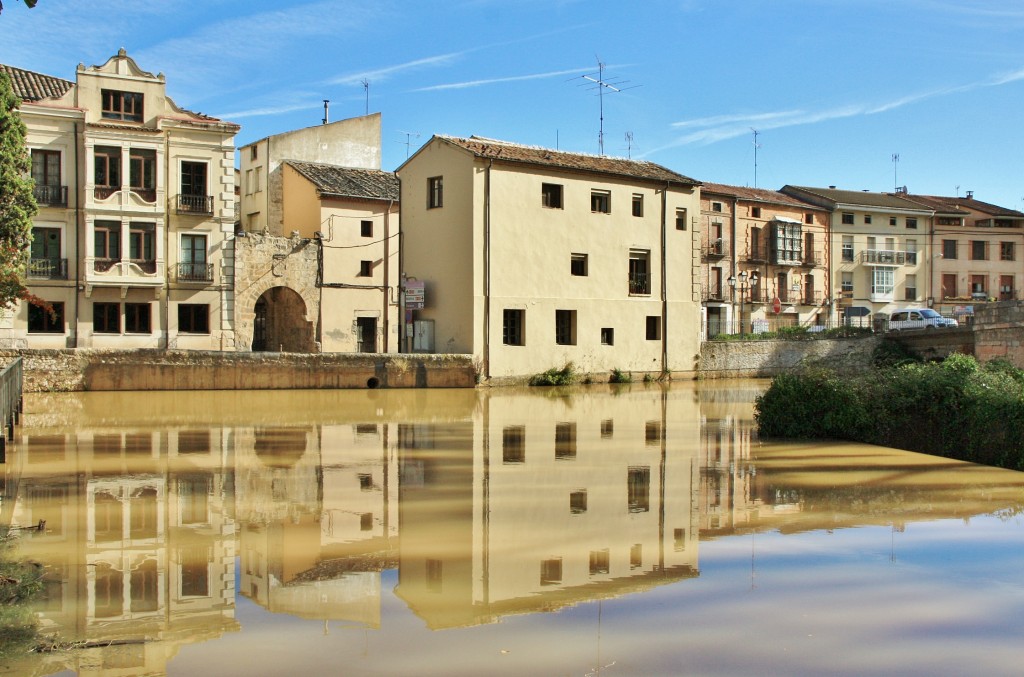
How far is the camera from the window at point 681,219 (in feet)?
115

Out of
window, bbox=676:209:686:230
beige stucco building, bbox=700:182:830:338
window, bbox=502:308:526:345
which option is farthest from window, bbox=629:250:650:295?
beige stucco building, bbox=700:182:830:338

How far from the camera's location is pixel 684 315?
35.1 m

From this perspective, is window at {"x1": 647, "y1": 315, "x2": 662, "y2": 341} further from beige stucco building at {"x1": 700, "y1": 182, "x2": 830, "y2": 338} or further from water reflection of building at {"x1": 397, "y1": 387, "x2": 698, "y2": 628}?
water reflection of building at {"x1": 397, "y1": 387, "x2": 698, "y2": 628}

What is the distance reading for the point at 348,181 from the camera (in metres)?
36.7

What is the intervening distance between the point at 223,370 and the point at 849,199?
42362 millimetres

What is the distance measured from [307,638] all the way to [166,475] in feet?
21.2

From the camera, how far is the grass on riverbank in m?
14.1

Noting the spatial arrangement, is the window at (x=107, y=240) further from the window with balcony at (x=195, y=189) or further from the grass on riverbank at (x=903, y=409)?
the grass on riverbank at (x=903, y=409)

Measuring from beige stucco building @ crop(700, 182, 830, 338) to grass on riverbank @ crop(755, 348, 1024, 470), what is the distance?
30449 mm

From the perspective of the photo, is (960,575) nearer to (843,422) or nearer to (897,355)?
(843,422)

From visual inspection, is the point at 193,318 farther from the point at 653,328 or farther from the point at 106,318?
the point at 653,328

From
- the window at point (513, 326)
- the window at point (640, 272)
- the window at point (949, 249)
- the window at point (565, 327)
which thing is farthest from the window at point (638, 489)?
the window at point (949, 249)

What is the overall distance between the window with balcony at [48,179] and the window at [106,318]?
3.51 m

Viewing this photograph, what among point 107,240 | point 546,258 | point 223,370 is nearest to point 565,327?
point 546,258
